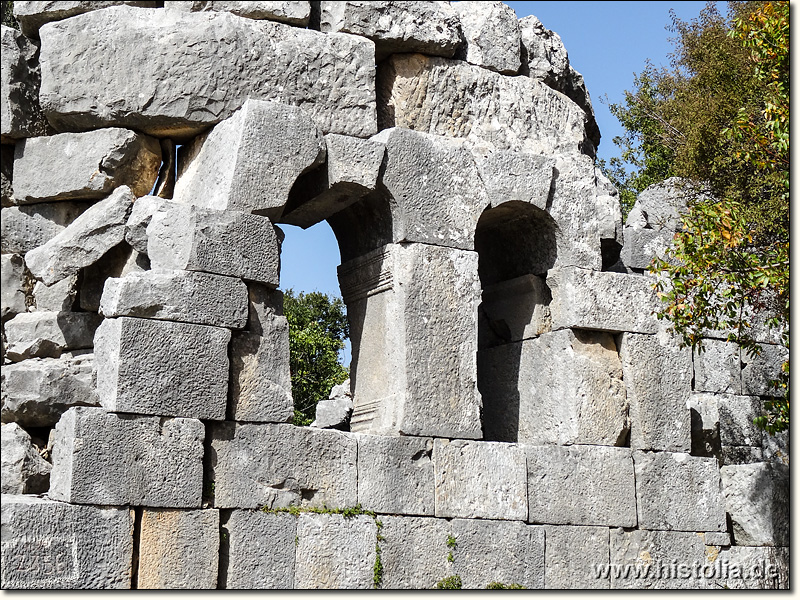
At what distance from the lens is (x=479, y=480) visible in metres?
8.43

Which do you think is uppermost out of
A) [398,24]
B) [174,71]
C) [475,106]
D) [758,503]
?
[398,24]

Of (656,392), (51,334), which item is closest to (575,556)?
(656,392)

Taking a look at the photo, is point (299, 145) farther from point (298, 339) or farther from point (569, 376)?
point (298, 339)

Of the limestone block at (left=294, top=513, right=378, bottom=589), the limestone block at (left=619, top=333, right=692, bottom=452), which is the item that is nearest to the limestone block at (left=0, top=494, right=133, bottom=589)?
the limestone block at (left=294, top=513, right=378, bottom=589)

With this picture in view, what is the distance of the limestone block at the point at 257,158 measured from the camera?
7.88 m

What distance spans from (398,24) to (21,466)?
465cm

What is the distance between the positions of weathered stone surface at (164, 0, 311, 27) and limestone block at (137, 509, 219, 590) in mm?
3947

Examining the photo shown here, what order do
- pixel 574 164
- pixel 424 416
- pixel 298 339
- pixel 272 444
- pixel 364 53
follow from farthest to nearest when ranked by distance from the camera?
pixel 298 339
pixel 574 164
pixel 364 53
pixel 424 416
pixel 272 444

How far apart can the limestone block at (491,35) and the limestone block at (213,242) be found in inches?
120

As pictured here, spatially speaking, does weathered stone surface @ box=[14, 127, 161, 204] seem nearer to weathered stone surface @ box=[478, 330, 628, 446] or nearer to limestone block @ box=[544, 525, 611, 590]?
weathered stone surface @ box=[478, 330, 628, 446]

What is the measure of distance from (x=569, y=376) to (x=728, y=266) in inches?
62.8

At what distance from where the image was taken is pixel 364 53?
8.95 metres

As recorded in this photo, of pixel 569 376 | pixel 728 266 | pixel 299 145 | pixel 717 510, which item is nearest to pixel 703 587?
pixel 717 510

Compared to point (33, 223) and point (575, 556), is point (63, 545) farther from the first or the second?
point (575, 556)
